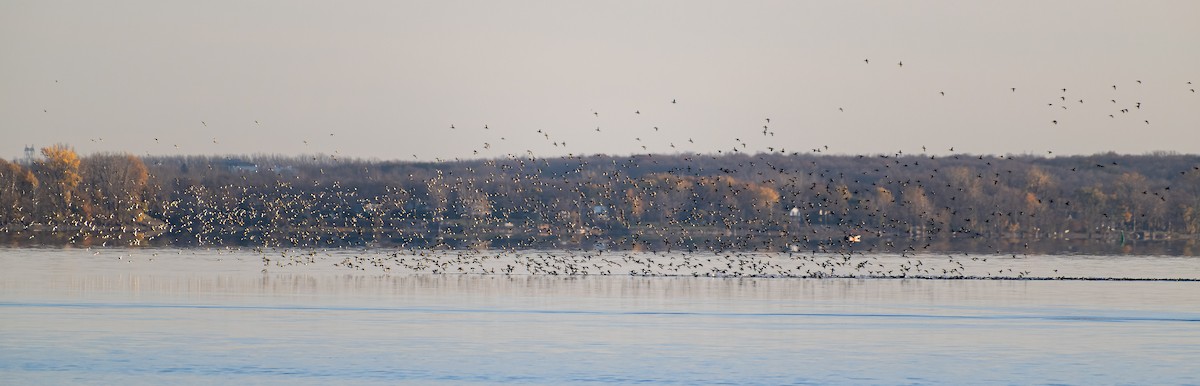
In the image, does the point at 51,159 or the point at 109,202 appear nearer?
the point at 109,202

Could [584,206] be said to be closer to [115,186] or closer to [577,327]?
[115,186]

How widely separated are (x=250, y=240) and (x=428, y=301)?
161 feet

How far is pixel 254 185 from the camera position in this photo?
480 ft

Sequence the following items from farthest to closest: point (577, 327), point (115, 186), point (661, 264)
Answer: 1. point (115, 186)
2. point (661, 264)
3. point (577, 327)

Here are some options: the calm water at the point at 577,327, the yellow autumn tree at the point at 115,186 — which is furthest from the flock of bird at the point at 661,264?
the yellow autumn tree at the point at 115,186

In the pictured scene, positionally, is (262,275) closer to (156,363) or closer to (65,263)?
(65,263)

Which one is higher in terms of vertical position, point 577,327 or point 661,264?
point 577,327

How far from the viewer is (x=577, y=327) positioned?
29.3 metres

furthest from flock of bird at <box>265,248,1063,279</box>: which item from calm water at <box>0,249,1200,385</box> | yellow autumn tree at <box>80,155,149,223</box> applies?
yellow autumn tree at <box>80,155,149,223</box>

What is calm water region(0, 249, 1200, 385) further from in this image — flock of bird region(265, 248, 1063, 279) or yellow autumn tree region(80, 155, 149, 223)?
yellow autumn tree region(80, 155, 149, 223)

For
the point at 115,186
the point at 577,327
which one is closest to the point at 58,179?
the point at 115,186

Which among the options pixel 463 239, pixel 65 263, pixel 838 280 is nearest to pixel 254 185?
pixel 463 239

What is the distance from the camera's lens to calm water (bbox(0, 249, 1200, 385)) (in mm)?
22688

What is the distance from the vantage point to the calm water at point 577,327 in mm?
22688
